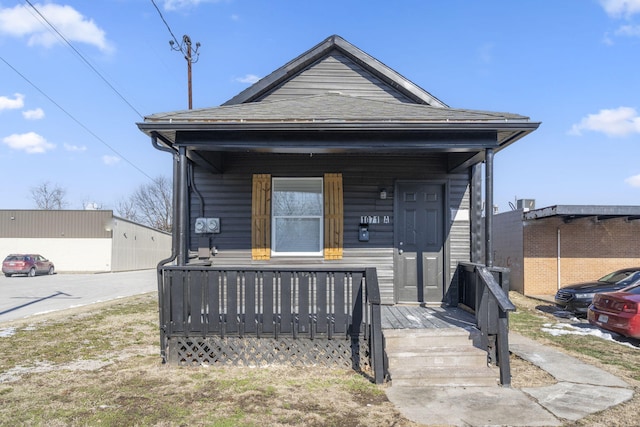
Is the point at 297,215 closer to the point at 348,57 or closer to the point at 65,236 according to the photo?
the point at 348,57

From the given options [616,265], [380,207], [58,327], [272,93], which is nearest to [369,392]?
[380,207]

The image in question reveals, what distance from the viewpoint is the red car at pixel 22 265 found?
82.7ft

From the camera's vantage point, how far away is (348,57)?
8.30 meters

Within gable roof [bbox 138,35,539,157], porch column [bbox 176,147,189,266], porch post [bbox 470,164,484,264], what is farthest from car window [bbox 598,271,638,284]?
porch column [bbox 176,147,189,266]

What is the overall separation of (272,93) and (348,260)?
3.46 m

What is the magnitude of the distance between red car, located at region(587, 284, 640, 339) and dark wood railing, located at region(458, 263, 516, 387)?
427 centimetres

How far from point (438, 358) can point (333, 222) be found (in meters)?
2.90

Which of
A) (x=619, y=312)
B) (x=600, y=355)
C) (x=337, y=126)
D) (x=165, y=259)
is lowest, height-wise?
(x=600, y=355)

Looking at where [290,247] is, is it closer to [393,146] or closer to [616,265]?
[393,146]

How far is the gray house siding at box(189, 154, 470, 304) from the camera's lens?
23.7ft

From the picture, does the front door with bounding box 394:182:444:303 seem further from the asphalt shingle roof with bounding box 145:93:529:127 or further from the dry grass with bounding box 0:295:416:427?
the dry grass with bounding box 0:295:416:427

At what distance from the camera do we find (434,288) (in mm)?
7254

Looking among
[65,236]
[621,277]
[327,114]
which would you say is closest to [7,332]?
[327,114]

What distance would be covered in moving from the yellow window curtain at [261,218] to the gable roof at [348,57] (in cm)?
186
